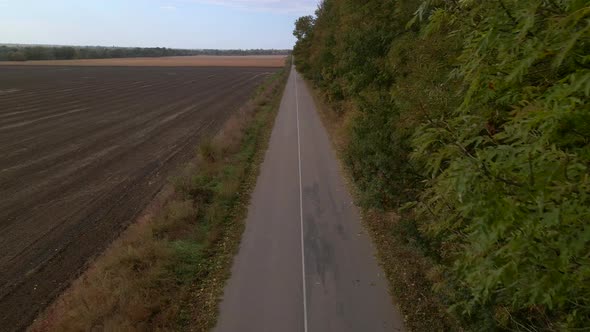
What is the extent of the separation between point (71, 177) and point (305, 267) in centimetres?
1324

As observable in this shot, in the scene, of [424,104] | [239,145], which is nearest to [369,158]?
[424,104]

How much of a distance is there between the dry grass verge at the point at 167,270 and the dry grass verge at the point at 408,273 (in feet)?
12.6

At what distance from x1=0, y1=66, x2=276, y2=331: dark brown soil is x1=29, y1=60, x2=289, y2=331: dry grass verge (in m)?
1.02

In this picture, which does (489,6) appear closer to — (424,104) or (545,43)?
(545,43)

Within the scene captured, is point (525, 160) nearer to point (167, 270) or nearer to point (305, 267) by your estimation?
point (305, 267)

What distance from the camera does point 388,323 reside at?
7.02m

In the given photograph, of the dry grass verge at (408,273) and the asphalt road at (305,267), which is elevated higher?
the dry grass verge at (408,273)

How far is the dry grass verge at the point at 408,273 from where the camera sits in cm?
696

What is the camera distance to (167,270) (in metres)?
8.55

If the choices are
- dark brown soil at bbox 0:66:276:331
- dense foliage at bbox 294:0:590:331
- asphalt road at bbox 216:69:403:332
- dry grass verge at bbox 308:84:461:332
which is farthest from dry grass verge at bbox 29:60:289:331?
dense foliage at bbox 294:0:590:331

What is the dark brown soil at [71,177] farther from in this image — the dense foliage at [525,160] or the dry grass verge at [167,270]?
the dense foliage at [525,160]

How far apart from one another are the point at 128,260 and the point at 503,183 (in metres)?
8.44

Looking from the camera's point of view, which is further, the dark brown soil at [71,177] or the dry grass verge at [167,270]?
the dark brown soil at [71,177]

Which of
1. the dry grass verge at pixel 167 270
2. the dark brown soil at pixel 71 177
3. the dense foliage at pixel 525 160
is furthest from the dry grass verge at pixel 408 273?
the dark brown soil at pixel 71 177
